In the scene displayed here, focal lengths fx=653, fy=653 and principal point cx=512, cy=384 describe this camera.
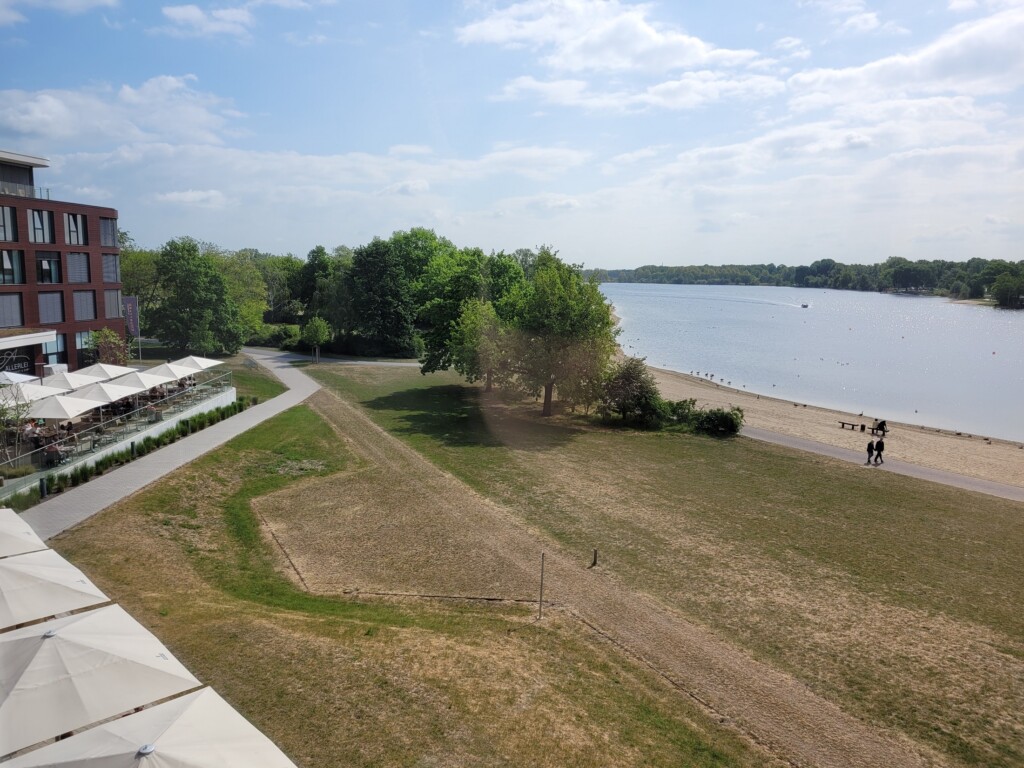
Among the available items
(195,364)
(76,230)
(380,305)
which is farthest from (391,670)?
(380,305)

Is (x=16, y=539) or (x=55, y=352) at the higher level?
(x=55, y=352)

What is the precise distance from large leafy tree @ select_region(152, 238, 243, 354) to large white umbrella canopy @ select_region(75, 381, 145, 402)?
92.2ft

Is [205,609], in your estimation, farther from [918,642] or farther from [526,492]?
[918,642]

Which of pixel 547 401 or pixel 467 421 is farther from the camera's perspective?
pixel 547 401

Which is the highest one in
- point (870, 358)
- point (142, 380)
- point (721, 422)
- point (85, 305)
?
point (85, 305)

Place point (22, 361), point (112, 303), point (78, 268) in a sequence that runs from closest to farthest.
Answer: point (22, 361) → point (78, 268) → point (112, 303)

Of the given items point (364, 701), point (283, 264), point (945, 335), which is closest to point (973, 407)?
point (364, 701)

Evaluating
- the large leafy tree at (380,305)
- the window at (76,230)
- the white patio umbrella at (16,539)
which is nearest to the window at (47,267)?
the window at (76,230)

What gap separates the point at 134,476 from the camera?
72.6ft

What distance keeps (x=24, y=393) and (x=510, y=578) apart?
763 inches

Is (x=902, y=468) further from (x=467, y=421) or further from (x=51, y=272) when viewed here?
(x=51, y=272)

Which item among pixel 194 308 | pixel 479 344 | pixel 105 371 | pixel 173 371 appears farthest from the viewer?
pixel 194 308

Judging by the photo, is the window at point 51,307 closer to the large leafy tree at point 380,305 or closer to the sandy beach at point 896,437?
the large leafy tree at point 380,305

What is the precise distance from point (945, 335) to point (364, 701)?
123520mm
